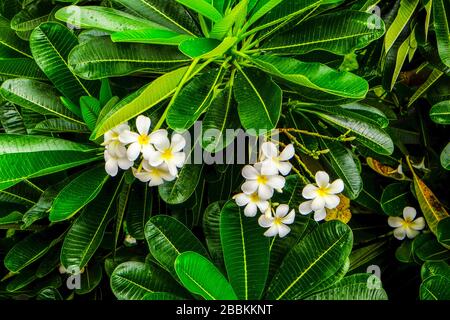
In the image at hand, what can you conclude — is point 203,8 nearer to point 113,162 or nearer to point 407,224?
point 113,162

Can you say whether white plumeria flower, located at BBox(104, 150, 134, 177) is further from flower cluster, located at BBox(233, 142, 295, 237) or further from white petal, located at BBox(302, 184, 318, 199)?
white petal, located at BBox(302, 184, 318, 199)

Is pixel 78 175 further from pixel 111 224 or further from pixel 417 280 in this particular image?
pixel 417 280

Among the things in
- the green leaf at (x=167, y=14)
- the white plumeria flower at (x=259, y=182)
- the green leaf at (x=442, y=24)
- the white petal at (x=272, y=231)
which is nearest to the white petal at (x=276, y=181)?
the white plumeria flower at (x=259, y=182)

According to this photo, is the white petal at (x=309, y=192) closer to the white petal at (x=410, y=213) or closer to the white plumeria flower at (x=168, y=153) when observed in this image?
the white plumeria flower at (x=168, y=153)

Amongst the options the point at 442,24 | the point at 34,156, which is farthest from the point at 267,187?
the point at 442,24
